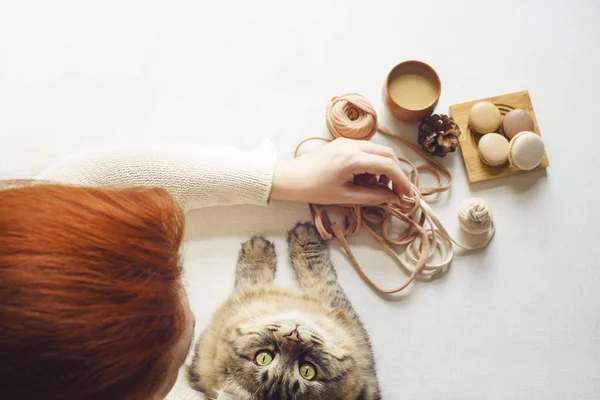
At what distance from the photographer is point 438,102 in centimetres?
112

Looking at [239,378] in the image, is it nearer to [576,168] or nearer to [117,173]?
[117,173]

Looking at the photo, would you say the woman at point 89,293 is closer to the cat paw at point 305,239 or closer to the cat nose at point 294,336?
the cat nose at point 294,336

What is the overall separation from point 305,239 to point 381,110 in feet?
1.05

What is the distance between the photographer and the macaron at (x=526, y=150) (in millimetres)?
1031

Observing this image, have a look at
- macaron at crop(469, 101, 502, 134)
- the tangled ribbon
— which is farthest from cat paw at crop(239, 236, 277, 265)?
macaron at crop(469, 101, 502, 134)

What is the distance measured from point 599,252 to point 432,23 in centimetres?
58

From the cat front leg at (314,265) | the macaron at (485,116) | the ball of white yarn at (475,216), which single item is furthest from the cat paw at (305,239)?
the macaron at (485,116)

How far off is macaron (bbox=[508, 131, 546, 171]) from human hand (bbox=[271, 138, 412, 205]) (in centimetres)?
22

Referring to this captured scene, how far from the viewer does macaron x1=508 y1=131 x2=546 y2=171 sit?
3.38 ft

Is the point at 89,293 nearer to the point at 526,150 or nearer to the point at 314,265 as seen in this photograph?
the point at 314,265

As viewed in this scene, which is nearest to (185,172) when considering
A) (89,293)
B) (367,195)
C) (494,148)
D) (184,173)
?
(184,173)

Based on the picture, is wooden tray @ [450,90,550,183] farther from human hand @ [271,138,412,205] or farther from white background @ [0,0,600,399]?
human hand @ [271,138,412,205]

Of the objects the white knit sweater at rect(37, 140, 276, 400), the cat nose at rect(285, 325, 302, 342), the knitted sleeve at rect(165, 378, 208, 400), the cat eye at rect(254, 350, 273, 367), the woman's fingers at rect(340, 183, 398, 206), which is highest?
the white knit sweater at rect(37, 140, 276, 400)

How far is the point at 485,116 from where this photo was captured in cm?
108
